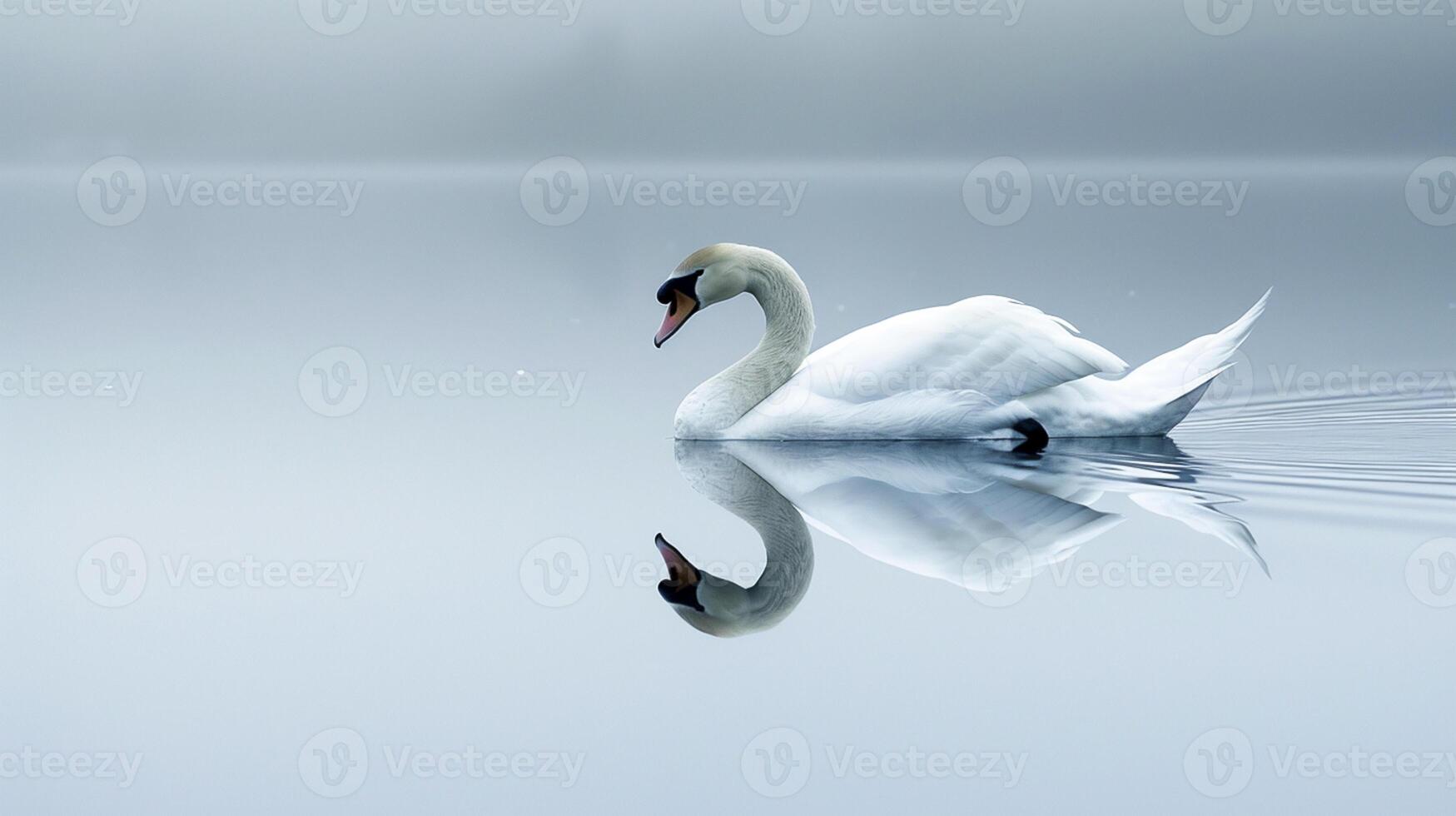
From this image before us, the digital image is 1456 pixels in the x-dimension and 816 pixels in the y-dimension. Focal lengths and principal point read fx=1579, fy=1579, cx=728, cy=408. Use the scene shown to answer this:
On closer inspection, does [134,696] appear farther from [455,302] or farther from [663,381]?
[455,302]

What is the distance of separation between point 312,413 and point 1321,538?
5.30 meters

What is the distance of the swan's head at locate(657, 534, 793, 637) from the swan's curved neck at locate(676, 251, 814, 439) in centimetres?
217

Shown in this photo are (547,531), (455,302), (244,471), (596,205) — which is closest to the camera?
(547,531)

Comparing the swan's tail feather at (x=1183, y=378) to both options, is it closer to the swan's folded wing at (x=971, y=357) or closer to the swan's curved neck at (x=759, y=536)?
the swan's folded wing at (x=971, y=357)

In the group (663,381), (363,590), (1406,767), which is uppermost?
(663,381)

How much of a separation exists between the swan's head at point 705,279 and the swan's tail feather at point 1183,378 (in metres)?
1.90

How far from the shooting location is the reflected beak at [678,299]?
303 inches

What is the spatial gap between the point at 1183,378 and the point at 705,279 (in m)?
2.31

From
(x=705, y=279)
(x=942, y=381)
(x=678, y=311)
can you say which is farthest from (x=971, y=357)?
(x=678, y=311)

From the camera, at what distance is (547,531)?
595cm

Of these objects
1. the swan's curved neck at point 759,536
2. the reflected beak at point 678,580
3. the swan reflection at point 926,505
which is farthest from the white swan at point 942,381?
the reflected beak at point 678,580

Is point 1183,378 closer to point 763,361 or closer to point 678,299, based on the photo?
point 763,361

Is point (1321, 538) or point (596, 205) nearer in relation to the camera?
point (1321, 538)

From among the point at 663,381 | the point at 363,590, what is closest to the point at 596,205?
the point at 663,381
